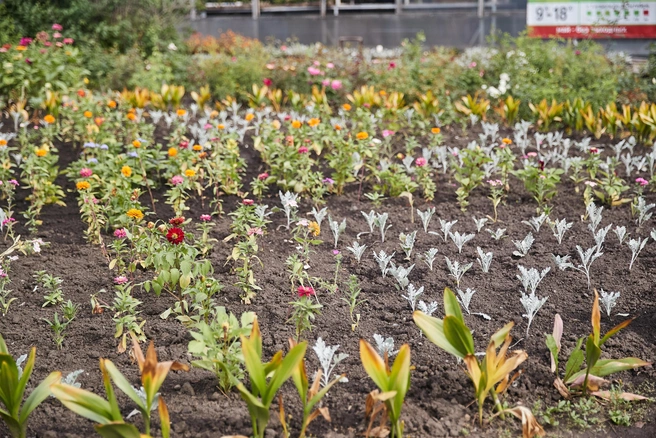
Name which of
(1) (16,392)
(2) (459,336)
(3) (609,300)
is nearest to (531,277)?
(3) (609,300)

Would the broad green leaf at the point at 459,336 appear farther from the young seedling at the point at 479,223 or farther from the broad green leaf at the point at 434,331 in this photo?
the young seedling at the point at 479,223

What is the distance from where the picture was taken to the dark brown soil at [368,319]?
2.73 m

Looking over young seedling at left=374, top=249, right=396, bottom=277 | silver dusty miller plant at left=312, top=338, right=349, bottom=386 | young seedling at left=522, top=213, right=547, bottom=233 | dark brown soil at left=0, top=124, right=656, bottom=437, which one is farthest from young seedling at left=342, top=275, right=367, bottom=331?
young seedling at left=522, top=213, right=547, bottom=233

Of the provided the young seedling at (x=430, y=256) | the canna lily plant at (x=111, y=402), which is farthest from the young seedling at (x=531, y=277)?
the canna lily plant at (x=111, y=402)

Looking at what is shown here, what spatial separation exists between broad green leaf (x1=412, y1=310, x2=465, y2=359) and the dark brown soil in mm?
266

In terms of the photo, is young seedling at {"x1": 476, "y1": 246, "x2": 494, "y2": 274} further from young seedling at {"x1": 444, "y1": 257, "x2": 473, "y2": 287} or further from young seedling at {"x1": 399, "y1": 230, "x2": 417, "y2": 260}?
young seedling at {"x1": 399, "y1": 230, "x2": 417, "y2": 260}

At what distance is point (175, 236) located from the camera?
131 inches

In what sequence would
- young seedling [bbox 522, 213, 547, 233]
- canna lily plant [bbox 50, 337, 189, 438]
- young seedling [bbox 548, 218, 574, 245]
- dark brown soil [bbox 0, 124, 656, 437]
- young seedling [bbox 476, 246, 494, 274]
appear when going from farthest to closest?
young seedling [bbox 522, 213, 547, 233], young seedling [bbox 548, 218, 574, 245], young seedling [bbox 476, 246, 494, 274], dark brown soil [bbox 0, 124, 656, 437], canna lily plant [bbox 50, 337, 189, 438]

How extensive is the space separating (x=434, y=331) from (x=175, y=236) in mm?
1351

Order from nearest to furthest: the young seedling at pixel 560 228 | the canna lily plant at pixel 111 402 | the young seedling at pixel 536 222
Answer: the canna lily plant at pixel 111 402 → the young seedling at pixel 560 228 → the young seedling at pixel 536 222

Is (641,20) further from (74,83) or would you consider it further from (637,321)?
(637,321)

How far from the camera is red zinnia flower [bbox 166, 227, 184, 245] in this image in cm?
333

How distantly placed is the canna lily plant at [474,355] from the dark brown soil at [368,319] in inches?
4.9

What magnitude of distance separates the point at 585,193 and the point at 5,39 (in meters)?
8.76
